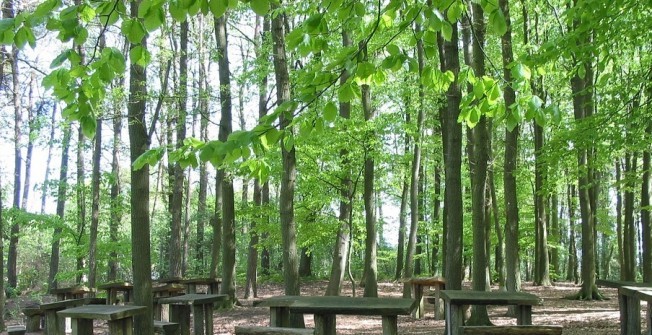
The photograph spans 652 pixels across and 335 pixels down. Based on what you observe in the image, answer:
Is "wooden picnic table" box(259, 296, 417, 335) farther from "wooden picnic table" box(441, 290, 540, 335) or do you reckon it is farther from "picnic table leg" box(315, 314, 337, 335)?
"wooden picnic table" box(441, 290, 540, 335)

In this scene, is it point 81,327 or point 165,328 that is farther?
point 165,328

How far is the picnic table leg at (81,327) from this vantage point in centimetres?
686

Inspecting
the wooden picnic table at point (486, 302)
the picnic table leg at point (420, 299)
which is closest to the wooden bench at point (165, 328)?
the wooden picnic table at point (486, 302)

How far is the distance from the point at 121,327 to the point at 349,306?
9.66ft

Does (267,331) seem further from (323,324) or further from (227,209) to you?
(227,209)

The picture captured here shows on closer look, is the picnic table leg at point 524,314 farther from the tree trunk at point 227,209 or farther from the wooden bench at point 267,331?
the tree trunk at point 227,209

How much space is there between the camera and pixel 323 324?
5.80 meters

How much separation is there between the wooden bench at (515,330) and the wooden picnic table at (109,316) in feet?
12.4

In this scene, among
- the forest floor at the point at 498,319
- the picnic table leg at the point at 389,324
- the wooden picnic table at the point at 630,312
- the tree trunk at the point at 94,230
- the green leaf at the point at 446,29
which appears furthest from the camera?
the tree trunk at the point at 94,230

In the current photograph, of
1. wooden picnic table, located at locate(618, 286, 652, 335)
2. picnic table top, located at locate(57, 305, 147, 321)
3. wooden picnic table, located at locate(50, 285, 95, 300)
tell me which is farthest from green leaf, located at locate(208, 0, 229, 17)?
wooden picnic table, located at locate(50, 285, 95, 300)

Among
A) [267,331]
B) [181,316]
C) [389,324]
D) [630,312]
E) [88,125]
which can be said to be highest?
[88,125]

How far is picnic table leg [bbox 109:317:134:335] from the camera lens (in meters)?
6.47

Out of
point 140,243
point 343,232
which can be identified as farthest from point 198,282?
point 343,232

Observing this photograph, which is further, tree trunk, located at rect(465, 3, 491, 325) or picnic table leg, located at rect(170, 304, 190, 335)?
picnic table leg, located at rect(170, 304, 190, 335)
